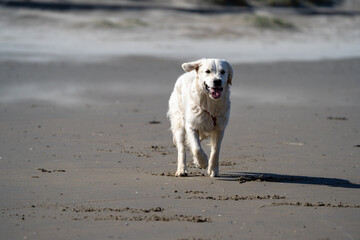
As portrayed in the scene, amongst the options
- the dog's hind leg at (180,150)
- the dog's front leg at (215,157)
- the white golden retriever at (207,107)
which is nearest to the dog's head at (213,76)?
the white golden retriever at (207,107)

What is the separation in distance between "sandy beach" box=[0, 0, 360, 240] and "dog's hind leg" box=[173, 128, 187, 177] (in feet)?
0.48

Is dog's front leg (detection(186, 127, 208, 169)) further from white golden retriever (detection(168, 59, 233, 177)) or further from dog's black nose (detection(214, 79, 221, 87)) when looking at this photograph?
dog's black nose (detection(214, 79, 221, 87))

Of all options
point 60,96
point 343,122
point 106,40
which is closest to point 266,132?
point 343,122

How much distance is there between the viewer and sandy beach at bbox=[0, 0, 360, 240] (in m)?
6.63

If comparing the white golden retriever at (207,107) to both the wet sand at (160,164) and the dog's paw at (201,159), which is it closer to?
the dog's paw at (201,159)

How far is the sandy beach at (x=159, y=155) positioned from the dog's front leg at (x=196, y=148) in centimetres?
26

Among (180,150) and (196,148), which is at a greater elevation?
(196,148)

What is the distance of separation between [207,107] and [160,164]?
118 centimetres

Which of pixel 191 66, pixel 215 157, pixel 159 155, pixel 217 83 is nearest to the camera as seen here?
pixel 217 83

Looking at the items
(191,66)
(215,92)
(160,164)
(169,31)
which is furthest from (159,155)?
(169,31)

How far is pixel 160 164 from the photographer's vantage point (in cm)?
960

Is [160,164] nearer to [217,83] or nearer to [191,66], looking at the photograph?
[191,66]

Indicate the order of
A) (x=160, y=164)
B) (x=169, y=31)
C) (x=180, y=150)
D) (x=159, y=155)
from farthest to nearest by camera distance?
(x=169, y=31) < (x=159, y=155) < (x=160, y=164) < (x=180, y=150)

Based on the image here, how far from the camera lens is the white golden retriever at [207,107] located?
869 cm
